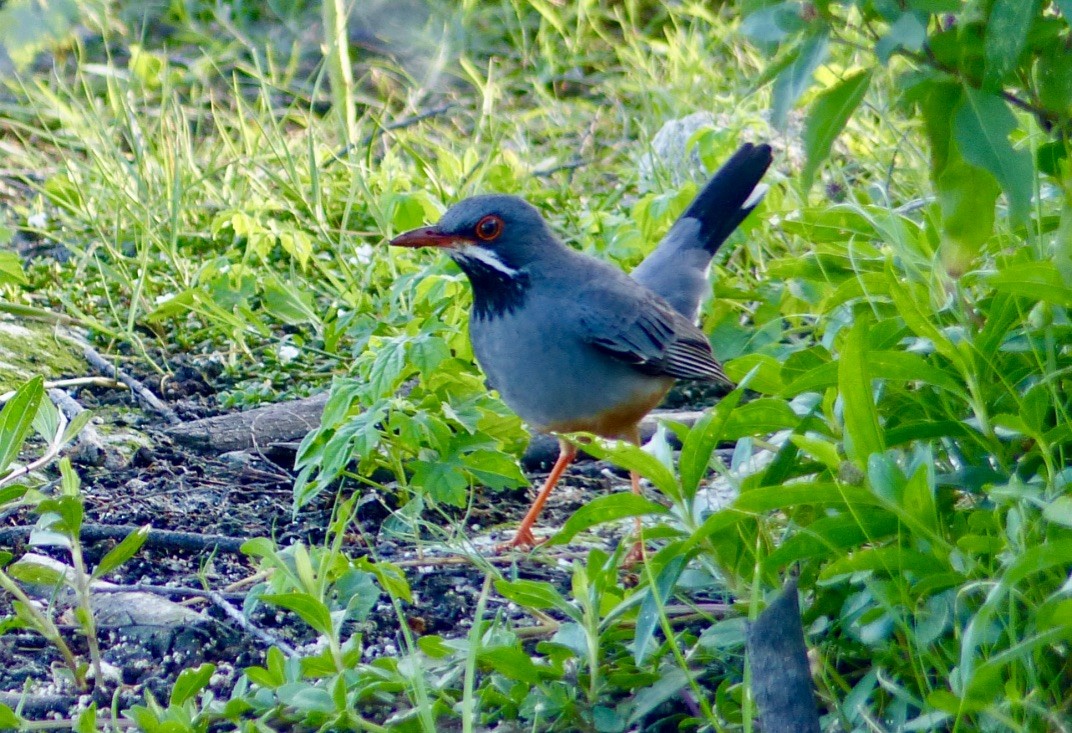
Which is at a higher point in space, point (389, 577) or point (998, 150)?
point (998, 150)

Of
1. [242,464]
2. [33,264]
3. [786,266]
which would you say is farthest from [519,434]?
[33,264]

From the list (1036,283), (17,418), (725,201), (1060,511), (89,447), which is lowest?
(89,447)

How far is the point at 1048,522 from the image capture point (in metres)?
2.58

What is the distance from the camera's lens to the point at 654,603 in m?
2.74

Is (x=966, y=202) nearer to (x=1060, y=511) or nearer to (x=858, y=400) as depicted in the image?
(x=858, y=400)

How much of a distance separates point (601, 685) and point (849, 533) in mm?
652

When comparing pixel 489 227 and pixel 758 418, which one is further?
pixel 489 227

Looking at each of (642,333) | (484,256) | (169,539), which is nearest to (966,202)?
(642,333)

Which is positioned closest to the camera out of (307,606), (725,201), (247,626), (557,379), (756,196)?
(307,606)

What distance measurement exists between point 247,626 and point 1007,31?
233cm

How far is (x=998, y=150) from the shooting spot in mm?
2502

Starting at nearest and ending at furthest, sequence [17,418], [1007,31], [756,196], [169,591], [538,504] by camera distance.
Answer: [1007,31] < [17,418] < [169,591] < [538,504] < [756,196]

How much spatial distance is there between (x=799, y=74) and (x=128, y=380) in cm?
360

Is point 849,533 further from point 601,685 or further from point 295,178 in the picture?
point 295,178
